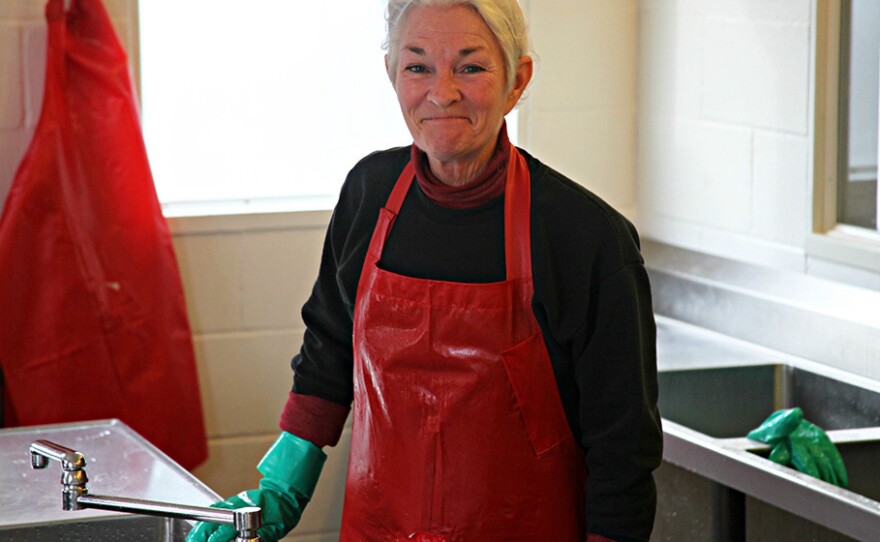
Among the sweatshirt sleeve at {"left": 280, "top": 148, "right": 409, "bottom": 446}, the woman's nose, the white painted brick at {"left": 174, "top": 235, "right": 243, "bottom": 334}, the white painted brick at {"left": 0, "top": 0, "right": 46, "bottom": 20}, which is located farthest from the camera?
the white painted brick at {"left": 174, "top": 235, "right": 243, "bottom": 334}

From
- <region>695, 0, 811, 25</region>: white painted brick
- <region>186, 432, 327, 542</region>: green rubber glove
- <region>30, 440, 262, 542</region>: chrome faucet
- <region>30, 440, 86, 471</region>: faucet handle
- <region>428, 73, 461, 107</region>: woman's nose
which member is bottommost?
<region>186, 432, 327, 542</region>: green rubber glove

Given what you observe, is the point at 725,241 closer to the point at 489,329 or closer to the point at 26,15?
the point at 489,329

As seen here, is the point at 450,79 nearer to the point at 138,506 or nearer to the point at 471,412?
the point at 471,412

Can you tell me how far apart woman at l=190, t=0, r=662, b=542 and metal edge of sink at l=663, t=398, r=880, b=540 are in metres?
0.37

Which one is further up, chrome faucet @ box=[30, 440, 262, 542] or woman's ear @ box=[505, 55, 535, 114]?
woman's ear @ box=[505, 55, 535, 114]

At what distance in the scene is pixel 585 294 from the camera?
154cm

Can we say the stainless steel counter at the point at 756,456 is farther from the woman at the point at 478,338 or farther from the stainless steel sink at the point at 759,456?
the woman at the point at 478,338

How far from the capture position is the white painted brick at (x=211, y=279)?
262 centimetres

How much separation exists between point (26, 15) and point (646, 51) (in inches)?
51.6

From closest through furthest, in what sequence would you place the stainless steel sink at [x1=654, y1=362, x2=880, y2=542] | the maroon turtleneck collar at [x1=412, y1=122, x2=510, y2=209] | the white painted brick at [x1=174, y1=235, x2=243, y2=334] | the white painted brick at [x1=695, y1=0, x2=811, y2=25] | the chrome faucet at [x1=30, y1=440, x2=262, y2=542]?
the chrome faucet at [x1=30, y1=440, x2=262, y2=542] < the maroon turtleneck collar at [x1=412, y1=122, x2=510, y2=209] < the stainless steel sink at [x1=654, y1=362, x2=880, y2=542] < the white painted brick at [x1=695, y1=0, x2=811, y2=25] < the white painted brick at [x1=174, y1=235, x2=243, y2=334]

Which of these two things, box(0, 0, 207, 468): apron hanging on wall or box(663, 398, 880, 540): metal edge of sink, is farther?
box(0, 0, 207, 468): apron hanging on wall

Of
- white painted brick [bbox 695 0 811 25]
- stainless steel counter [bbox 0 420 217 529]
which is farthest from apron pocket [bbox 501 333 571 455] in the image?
white painted brick [bbox 695 0 811 25]

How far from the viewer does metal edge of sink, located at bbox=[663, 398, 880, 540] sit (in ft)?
5.74

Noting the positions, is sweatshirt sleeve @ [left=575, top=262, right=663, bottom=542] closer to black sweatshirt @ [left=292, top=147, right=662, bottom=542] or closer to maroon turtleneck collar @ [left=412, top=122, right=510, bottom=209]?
black sweatshirt @ [left=292, top=147, right=662, bottom=542]
